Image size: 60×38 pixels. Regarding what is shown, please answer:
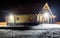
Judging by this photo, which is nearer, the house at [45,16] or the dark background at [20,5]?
the dark background at [20,5]

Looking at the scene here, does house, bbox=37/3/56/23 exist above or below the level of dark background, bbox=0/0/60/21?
below

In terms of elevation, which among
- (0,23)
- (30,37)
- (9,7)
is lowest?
(30,37)

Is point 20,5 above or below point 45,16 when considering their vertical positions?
above

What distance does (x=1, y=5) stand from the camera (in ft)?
14.4

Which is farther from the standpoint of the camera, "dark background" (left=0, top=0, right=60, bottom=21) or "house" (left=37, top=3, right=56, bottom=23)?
"house" (left=37, top=3, right=56, bottom=23)

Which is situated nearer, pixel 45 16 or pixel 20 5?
pixel 20 5

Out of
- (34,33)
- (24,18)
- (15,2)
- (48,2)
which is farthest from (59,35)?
(24,18)

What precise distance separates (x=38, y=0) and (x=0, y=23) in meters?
1.31

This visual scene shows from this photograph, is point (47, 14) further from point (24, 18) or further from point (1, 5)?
point (1, 5)

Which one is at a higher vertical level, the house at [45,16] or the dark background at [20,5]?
the dark background at [20,5]

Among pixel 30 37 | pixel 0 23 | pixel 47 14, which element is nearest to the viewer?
pixel 30 37

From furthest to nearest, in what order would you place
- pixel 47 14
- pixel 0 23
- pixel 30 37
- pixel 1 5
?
pixel 47 14 → pixel 0 23 → pixel 1 5 → pixel 30 37

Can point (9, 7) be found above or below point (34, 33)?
above

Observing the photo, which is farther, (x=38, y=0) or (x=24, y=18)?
(x=24, y=18)
